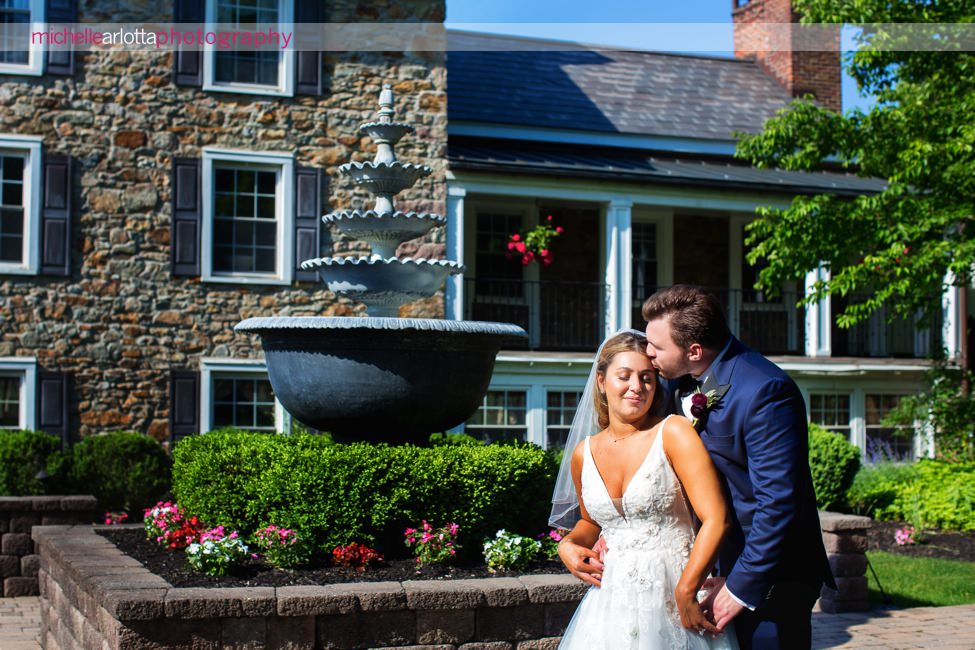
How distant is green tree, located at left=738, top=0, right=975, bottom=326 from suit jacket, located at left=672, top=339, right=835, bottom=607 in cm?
937

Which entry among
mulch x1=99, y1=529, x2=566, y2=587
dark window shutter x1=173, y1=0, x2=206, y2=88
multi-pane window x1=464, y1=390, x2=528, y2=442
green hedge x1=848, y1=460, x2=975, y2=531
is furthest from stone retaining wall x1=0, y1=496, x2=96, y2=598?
green hedge x1=848, y1=460, x2=975, y2=531

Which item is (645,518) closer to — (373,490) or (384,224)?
(373,490)

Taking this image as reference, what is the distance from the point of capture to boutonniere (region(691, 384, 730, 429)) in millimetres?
3445

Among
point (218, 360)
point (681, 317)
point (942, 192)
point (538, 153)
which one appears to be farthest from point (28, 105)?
point (681, 317)

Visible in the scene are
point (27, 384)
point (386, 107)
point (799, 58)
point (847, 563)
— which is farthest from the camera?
point (799, 58)

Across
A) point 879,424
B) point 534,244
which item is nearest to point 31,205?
point 534,244

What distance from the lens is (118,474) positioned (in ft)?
40.6

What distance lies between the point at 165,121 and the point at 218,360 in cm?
312

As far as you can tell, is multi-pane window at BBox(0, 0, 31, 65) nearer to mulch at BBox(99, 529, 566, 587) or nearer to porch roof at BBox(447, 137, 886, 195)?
porch roof at BBox(447, 137, 886, 195)

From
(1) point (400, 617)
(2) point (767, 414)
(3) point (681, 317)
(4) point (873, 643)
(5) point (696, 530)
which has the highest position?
(3) point (681, 317)

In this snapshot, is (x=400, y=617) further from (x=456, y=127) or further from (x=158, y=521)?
(x=456, y=127)

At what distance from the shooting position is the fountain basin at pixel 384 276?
7.07 meters

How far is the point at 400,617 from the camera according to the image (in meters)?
5.25

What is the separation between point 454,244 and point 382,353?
9.08 m
